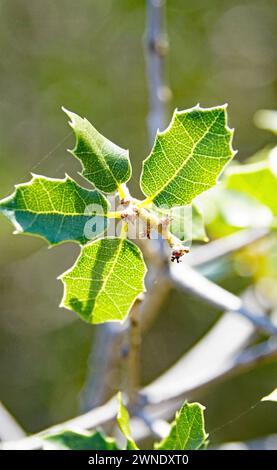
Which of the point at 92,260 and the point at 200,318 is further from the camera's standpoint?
the point at 200,318

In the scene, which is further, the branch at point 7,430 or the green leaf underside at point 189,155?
the branch at point 7,430

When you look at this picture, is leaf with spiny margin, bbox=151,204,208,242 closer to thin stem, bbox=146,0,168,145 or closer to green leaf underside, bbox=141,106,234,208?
green leaf underside, bbox=141,106,234,208

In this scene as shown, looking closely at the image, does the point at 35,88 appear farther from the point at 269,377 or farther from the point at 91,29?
the point at 269,377

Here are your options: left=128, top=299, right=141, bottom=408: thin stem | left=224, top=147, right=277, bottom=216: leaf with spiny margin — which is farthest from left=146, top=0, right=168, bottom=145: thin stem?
left=128, top=299, right=141, bottom=408: thin stem

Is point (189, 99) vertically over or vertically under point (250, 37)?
under

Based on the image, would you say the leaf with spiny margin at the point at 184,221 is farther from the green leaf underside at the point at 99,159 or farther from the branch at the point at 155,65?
the branch at the point at 155,65

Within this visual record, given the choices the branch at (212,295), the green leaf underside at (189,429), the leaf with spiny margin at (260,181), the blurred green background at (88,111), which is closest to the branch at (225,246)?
the leaf with spiny margin at (260,181)
